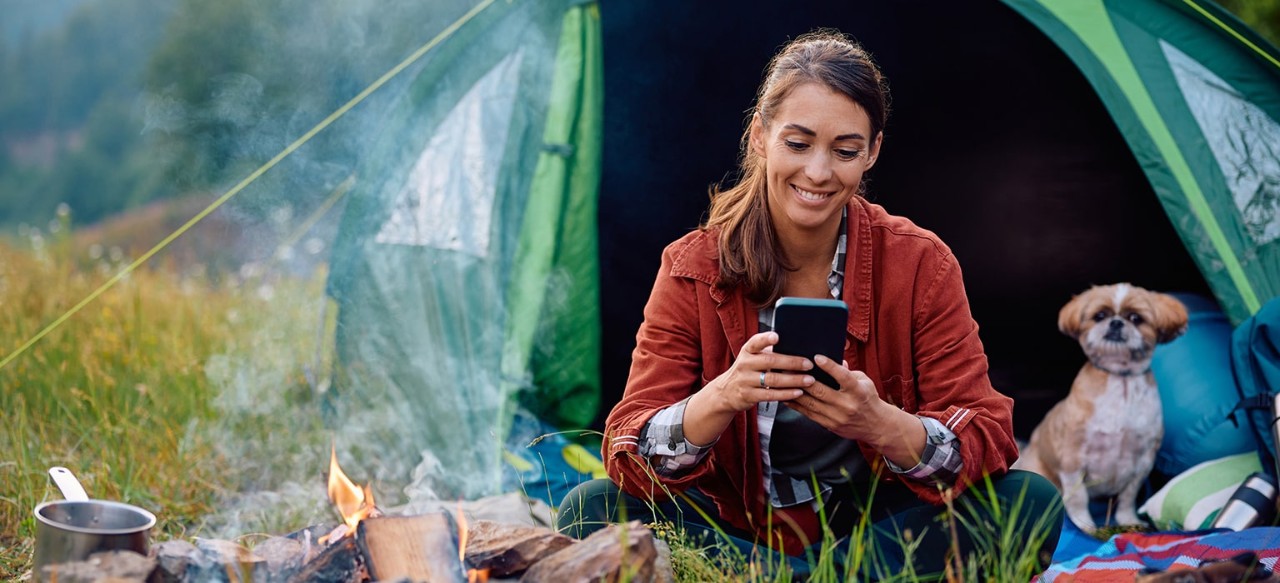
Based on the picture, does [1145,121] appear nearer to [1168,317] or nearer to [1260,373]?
[1168,317]

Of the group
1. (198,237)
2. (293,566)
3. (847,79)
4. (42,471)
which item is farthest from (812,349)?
(198,237)

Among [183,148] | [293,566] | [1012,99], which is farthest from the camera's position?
[183,148]

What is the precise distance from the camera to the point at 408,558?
166 cm

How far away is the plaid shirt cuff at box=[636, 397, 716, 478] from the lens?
1.96 m

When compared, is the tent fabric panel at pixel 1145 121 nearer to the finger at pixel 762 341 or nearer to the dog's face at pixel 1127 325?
the dog's face at pixel 1127 325

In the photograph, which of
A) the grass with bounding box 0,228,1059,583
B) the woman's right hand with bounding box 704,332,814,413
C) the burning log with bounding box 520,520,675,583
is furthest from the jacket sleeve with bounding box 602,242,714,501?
the burning log with bounding box 520,520,675,583

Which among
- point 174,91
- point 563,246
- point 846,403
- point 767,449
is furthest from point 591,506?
point 174,91

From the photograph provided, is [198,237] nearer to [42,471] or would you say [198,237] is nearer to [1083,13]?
[42,471]

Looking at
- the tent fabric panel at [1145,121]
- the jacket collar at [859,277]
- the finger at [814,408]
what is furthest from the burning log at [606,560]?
the tent fabric panel at [1145,121]

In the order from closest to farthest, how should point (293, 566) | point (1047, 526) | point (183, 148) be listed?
point (293, 566)
point (1047, 526)
point (183, 148)

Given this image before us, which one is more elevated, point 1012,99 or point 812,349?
point 1012,99

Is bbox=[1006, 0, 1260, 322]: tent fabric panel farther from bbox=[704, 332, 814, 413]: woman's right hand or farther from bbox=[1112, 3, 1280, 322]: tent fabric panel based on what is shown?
bbox=[704, 332, 814, 413]: woman's right hand

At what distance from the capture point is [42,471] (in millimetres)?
2893

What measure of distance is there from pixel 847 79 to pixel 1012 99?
6.68ft
